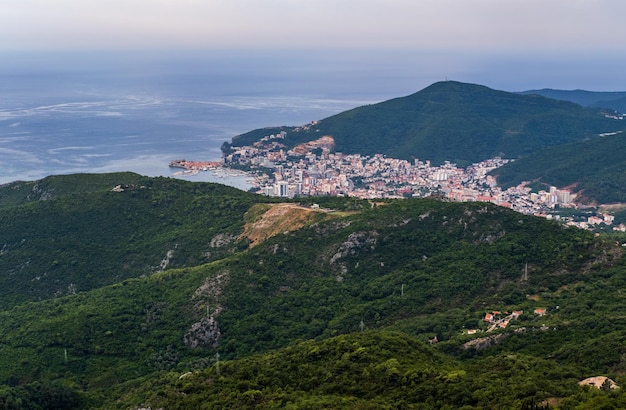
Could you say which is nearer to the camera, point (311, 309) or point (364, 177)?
point (311, 309)

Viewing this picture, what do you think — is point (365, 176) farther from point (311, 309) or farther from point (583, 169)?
point (311, 309)

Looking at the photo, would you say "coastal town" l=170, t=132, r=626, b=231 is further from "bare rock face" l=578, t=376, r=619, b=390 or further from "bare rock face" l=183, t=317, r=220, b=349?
"bare rock face" l=578, t=376, r=619, b=390

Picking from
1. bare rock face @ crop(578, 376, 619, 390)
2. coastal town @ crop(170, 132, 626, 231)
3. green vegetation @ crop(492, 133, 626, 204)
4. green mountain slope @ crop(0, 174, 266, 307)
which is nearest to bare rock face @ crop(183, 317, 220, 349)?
green mountain slope @ crop(0, 174, 266, 307)

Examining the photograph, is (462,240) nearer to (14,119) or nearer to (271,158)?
(271,158)

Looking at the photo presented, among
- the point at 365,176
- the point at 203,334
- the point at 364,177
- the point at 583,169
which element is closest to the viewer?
the point at 203,334

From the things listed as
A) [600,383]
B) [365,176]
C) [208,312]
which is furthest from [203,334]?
[365,176]

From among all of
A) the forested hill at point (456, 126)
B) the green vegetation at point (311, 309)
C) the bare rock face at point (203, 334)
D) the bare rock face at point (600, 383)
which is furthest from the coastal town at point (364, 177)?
the bare rock face at point (600, 383)

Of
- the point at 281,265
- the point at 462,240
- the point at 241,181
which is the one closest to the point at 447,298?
the point at 462,240
